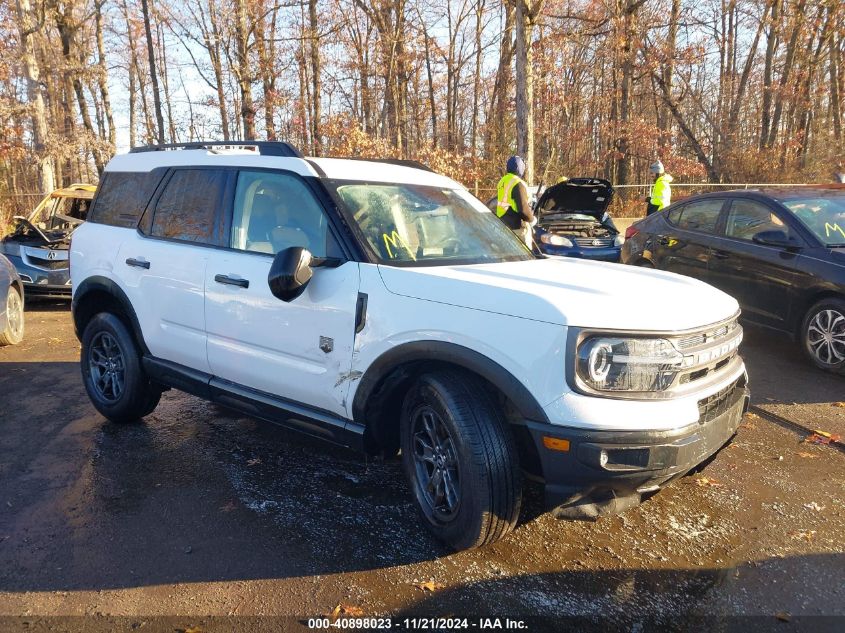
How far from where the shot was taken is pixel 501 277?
3133 mm

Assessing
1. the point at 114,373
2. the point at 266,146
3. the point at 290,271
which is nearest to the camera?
the point at 290,271

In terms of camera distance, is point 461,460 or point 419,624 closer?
point 419,624

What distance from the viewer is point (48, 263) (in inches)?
383

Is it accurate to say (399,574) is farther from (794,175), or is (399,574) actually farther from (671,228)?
(794,175)

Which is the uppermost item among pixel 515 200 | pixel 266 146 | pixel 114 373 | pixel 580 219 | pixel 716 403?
pixel 266 146

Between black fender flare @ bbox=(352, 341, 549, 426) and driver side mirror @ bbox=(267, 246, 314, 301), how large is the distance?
1.84 feet

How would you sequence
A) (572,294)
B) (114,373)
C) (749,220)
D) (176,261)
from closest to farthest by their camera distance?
(572,294), (176,261), (114,373), (749,220)

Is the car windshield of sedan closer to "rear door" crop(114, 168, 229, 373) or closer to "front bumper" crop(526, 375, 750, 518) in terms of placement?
"front bumper" crop(526, 375, 750, 518)

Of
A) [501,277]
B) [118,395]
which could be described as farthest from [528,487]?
[118,395]

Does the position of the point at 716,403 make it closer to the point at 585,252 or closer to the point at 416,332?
the point at 416,332

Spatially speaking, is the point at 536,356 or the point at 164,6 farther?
the point at 164,6

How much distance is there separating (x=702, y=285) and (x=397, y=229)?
5.60 ft

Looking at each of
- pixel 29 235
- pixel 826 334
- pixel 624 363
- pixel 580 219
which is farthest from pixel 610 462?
pixel 29 235

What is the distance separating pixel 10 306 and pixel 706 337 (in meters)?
7.55
